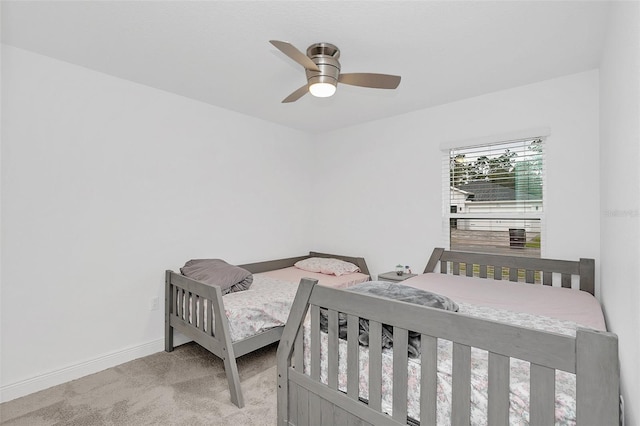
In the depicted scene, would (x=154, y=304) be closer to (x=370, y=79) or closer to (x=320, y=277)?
(x=320, y=277)

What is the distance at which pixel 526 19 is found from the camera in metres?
1.83

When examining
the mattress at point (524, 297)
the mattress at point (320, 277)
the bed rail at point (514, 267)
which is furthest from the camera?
the mattress at point (320, 277)

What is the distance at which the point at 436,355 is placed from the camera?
115cm

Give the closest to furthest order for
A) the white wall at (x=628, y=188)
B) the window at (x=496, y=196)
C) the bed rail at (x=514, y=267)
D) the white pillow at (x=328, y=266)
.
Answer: the white wall at (x=628, y=188)
the bed rail at (x=514, y=267)
the window at (x=496, y=196)
the white pillow at (x=328, y=266)

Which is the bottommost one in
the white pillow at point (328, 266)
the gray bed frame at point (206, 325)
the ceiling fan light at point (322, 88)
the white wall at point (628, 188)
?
the gray bed frame at point (206, 325)

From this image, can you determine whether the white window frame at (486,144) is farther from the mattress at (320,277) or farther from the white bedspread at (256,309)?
the white bedspread at (256,309)

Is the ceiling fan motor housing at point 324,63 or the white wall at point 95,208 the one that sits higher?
the ceiling fan motor housing at point 324,63

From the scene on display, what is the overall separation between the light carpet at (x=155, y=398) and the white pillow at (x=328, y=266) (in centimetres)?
127

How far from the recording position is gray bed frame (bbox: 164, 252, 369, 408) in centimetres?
212

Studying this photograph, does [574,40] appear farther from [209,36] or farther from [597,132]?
[209,36]

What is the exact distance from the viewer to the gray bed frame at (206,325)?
2115 millimetres

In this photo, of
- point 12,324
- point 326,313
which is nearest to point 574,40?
point 326,313

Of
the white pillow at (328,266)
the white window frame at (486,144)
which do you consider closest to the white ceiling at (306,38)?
the white window frame at (486,144)

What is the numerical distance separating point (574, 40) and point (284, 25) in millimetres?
1925
